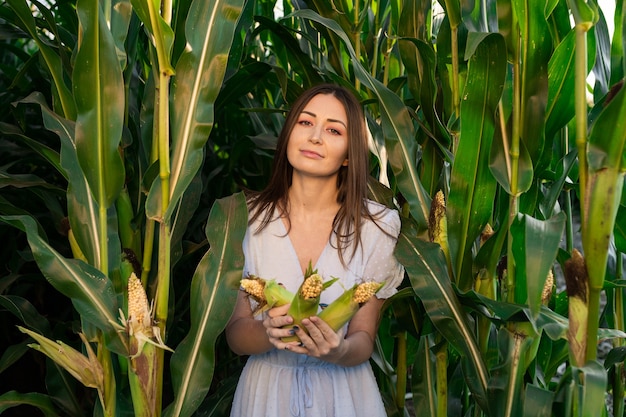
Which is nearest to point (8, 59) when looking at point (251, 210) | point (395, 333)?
point (251, 210)

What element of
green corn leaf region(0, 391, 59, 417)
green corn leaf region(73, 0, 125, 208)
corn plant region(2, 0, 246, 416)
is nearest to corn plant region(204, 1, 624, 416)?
corn plant region(2, 0, 246, 416)

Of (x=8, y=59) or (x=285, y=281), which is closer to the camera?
(x=285, y=281)

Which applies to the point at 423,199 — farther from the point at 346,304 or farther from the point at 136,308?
the point at 136,308

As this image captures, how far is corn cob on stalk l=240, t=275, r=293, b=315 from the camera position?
54.0 inches

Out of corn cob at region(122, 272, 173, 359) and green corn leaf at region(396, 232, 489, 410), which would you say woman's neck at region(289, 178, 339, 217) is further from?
corn cob at region(122, 272, 173, 359)

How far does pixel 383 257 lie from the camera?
1.68 meters

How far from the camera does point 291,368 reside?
5.31ft

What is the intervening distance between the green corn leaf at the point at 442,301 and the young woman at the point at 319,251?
14 cm

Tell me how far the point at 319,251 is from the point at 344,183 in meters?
0.18

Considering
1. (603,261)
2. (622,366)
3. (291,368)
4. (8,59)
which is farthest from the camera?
(8,59)

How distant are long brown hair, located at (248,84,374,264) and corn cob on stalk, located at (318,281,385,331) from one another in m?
0.26

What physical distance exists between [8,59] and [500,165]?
248 cm

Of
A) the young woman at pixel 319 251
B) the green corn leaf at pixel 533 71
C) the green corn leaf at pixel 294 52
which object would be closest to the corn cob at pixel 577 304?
the green corn leaf at pixel 533 71

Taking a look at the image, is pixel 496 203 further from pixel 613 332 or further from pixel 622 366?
pixel 622 366
